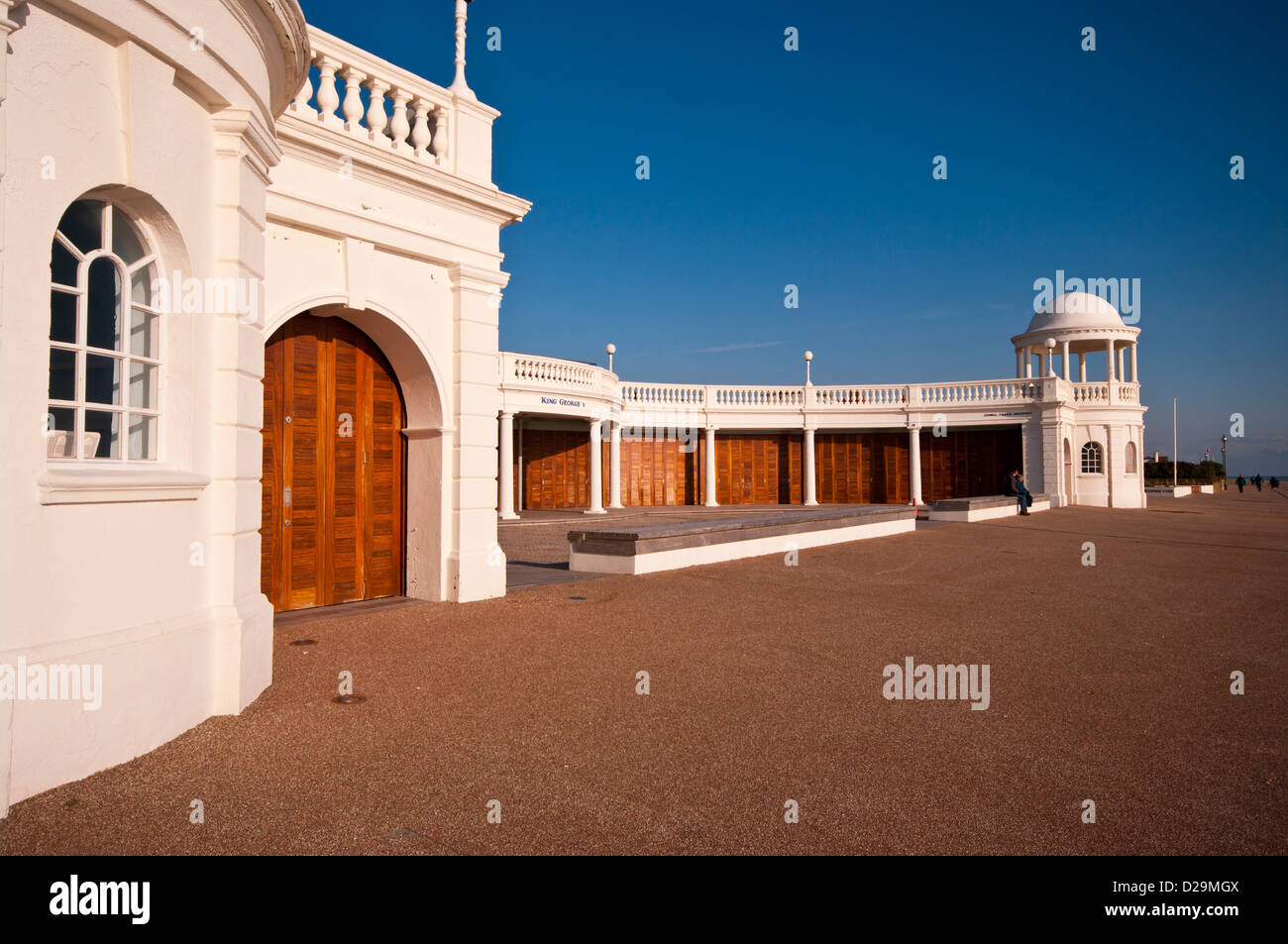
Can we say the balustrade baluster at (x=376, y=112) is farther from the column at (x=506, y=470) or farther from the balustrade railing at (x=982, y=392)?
the balustrade railing at (x=982, y=392)

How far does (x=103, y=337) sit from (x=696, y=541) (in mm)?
9164

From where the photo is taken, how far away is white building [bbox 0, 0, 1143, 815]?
3.98m

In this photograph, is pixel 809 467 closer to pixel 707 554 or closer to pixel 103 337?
Result: pixel 707 554

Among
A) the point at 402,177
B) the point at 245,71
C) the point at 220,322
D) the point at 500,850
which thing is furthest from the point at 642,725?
the point at 402,177

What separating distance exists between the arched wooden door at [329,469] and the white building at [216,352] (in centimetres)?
3

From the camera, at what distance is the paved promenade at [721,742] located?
348 centimetres

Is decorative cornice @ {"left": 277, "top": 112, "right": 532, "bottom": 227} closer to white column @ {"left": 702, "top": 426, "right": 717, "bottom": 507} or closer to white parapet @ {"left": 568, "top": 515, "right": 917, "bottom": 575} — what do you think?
white parapet @ {"left": 568, "top": 515, "right": 917, "bottom": 575}

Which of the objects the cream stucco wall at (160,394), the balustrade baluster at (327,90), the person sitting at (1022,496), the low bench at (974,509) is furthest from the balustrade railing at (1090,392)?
the cream stucco wall at (160,394)

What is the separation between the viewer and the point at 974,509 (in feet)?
71.8

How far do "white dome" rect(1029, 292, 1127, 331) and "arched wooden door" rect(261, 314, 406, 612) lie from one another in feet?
100

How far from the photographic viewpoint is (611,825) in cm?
354

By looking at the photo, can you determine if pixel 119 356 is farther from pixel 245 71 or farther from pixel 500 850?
pixel 500 850

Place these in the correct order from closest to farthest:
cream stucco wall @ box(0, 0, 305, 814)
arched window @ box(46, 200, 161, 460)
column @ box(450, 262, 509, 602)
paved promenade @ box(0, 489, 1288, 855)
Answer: paved promenade @ box(0, 489, 1288, 855), cream stucco wall @ box(0, 0, 305, 814), arched window @ box(46, 200, 161, 460), column @ box(450, 262, 509, 602)

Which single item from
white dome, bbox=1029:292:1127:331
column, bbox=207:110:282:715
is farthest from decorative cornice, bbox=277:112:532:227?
white dome, bbox=1029:292:1127:331
